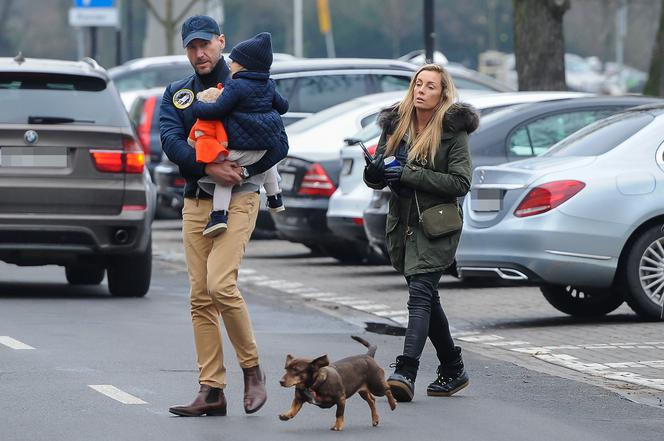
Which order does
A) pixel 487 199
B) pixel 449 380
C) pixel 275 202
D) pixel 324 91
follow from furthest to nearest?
pixel 324 91, pixel 487 199, pixel 449 380, pixel 275 202

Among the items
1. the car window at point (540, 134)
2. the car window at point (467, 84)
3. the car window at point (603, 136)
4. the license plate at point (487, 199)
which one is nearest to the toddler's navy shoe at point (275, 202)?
the license plate at point (487, 199)

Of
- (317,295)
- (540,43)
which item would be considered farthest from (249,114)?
(540,43)

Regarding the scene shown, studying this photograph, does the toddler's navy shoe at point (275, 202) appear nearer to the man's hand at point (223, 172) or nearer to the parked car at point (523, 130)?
the man's hand at point (223, 172)

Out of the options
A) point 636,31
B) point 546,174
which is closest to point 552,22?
point 546,174

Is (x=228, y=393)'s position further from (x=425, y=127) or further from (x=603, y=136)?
(x=603, y=136)

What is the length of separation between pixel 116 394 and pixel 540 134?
6.38 meters

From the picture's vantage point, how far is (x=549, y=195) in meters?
11.4

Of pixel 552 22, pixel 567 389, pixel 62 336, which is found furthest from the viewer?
pixel 552 22

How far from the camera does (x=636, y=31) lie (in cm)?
8781

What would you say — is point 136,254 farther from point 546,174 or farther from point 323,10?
point 323,10

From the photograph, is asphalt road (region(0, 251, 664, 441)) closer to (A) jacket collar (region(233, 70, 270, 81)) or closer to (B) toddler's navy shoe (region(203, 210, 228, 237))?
(B) toddler's navy shoe (region(203, 210, 228, 237))

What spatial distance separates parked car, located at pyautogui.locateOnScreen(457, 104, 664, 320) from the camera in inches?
450

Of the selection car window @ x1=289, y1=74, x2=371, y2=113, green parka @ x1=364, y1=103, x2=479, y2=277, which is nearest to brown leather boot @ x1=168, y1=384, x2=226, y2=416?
green parka @ x1=364, y1=103, x2=479, y2=277

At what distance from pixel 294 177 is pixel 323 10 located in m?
46.6
